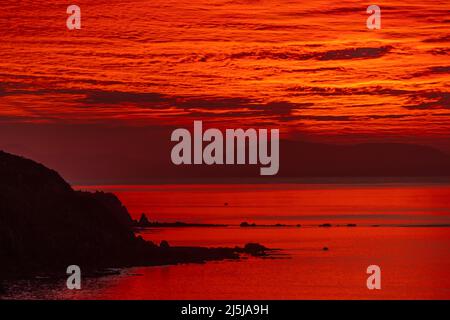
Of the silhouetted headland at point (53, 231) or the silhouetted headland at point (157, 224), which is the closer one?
the silhouetted headland at point (53, 231)

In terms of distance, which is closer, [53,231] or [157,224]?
[53,231]

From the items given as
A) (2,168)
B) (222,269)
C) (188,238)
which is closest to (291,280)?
(222,269)

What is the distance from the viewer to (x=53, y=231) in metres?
77.5

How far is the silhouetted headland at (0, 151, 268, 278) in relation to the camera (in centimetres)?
7344

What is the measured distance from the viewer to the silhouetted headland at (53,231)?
73.4 meters

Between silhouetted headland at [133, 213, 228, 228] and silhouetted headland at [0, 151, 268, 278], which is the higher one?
silhouetted headland at [133, 213, 228, 228]

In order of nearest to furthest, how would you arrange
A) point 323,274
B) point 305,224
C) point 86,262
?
point 86,262 < point 323,274 < point 305,224

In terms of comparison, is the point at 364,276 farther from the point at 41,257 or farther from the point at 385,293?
the point at 41,257

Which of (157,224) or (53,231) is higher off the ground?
(157,224)

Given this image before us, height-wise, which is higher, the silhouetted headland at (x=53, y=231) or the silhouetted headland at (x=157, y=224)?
the silhouetted headland at (x=157, y=224)

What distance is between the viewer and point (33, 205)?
78.9 metres

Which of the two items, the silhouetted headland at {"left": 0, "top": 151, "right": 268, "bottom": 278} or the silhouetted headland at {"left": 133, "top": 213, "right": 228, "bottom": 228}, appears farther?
the silhouetted headland at {"left": 133, "top": 213, "right": 228, "bottom": 228}
